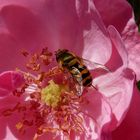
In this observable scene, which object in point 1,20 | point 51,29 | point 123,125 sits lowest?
point 123,125

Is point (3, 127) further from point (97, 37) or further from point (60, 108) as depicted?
point (97, 37)

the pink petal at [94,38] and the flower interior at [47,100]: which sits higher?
the pink petal at [94,38]

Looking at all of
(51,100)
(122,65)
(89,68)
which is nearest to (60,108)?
(51,100)

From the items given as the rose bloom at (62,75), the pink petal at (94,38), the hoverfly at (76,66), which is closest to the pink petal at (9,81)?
the rose bloom at (62,75)

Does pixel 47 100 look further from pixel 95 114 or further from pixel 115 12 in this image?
pixel 115 12

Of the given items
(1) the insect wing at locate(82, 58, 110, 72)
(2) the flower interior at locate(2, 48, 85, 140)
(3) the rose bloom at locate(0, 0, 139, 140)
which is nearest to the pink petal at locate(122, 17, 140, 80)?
(3) the rose bloom at locate(0, 0, 139, 140)

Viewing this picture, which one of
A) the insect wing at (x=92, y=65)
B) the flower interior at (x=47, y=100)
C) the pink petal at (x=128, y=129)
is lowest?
the pink petal at (x=128, y=129)

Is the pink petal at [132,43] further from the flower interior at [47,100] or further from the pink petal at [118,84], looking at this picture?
the flower interior at [47,100]
